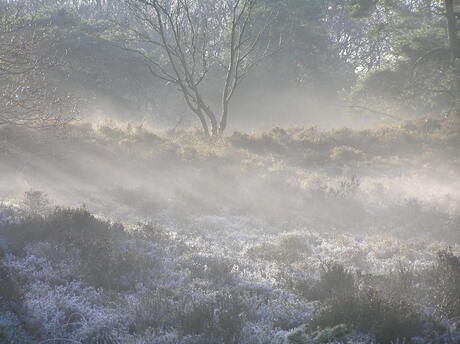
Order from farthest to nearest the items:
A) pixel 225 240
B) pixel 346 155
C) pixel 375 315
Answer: pixel 346 155, pixel 225 240, pixel 375 315

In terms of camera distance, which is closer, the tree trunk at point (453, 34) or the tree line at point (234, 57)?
the tree trunk at point (453, 34)

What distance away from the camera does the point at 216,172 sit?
48.1 ft

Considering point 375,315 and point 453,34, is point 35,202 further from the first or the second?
point 453,34

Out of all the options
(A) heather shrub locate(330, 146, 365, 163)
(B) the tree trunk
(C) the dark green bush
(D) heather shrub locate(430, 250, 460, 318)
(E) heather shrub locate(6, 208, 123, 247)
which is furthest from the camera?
(A) heather shrub locate(330, 146, 365, 163)

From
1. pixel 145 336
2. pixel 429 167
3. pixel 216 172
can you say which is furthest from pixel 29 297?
pixel 429 167

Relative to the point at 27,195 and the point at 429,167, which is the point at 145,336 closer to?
the point at 27,195

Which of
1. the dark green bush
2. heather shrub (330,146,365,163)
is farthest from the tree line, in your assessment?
the dark green bush

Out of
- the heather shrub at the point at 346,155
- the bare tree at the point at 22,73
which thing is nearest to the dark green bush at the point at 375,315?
the bare tree at the point at 22,73

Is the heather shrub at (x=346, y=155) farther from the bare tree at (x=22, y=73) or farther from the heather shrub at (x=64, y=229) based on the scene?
the heather shrub at (x=64, y=229)

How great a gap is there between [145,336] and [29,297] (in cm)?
159

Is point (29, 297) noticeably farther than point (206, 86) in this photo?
No

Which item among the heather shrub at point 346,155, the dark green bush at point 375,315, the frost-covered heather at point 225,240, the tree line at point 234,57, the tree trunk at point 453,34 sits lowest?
the dark green bush at point 375,315

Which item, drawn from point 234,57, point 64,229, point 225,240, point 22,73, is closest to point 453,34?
point 234,57

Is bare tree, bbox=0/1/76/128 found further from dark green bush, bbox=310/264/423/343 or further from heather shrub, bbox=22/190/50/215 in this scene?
dark green bush, bbox=310/264/423/343
